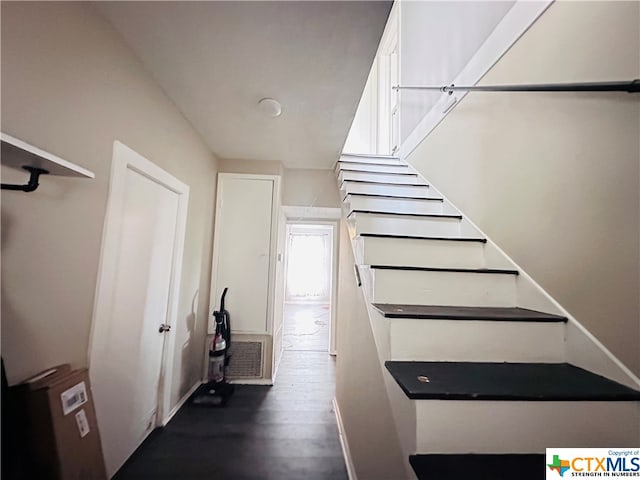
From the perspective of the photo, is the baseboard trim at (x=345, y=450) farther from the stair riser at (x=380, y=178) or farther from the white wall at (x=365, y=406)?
the stair riser at (x=380, y=178)

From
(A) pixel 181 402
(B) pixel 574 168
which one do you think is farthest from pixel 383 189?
(A) pixel 181 402

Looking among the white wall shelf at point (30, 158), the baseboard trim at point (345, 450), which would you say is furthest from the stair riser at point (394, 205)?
the baseboard trim at point (345, 450)

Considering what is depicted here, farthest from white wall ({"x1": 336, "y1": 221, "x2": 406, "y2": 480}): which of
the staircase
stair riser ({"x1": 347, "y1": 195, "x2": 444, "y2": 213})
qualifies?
stair riser ({"x1": 347, "y1": 195, "x2": 444, "y2": 213})

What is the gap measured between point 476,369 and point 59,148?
191 cm

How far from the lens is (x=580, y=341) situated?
1032mm

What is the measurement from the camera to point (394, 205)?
213 cm

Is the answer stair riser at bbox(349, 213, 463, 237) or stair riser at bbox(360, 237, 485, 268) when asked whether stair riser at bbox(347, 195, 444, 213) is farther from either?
stair riser at bbox(360, 237, 485, 268)

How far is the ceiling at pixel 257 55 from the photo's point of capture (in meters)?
1.39

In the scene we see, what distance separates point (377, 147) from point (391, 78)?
1102mm

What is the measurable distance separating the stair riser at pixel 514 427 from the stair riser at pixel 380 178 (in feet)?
6.37

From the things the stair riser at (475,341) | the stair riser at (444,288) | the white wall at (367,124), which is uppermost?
the white wall at (367,124)

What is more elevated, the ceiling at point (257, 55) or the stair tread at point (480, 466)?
the ceiling at point (257, 55)

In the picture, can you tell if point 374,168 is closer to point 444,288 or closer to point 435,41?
point 435,41

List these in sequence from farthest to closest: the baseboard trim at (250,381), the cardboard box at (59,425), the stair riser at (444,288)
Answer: the baseboard trim at (250,381), the stair riser at (444,288), the cardboard box at (59,425)
